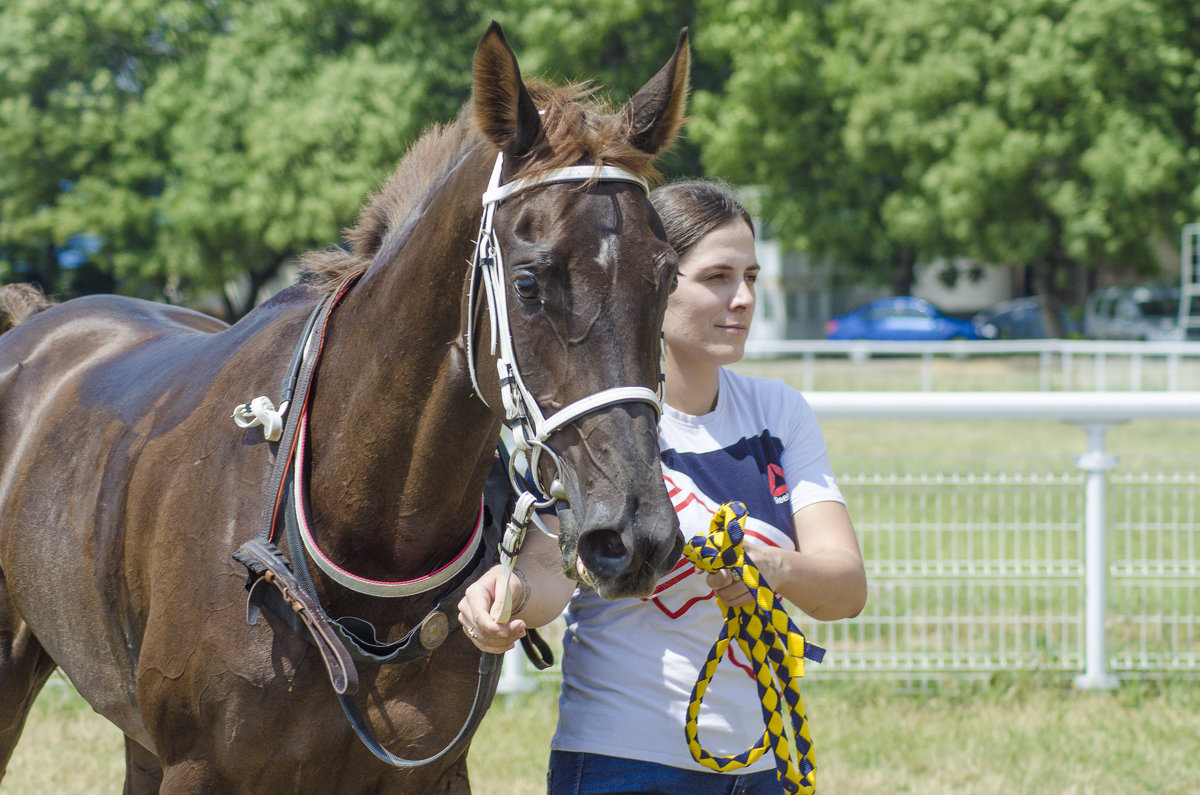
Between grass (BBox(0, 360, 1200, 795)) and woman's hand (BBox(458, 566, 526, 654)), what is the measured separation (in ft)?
7.98

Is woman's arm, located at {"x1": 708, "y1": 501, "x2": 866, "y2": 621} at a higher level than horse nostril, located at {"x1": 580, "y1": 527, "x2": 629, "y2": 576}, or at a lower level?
lower

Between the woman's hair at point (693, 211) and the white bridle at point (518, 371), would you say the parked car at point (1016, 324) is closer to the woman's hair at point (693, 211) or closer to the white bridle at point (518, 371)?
the woman's hair at point (693, 211)

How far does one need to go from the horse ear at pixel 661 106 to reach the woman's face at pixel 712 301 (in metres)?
0.37

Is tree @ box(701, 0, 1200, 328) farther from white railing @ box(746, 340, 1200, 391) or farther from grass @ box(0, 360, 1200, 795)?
grass @ box(0, 360, 1200, 795)

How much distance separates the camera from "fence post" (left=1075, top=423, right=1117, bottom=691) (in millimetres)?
4926

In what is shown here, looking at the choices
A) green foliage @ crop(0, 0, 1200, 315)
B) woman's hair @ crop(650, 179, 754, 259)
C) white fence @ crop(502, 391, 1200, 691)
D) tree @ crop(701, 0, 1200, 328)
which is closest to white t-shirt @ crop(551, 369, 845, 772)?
woman's hair @ crop(650, 179, 754, 259)

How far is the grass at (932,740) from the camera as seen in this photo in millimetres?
4172

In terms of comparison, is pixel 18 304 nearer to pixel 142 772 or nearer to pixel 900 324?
pixel 142 772

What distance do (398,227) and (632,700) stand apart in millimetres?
1051

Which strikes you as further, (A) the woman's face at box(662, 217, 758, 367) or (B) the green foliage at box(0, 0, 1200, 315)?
(B) the green foliage at box(0, 0, 1200, 315)

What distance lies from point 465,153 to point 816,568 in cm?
101

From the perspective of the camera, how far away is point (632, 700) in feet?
7.50

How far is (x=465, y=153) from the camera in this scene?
2082 mm

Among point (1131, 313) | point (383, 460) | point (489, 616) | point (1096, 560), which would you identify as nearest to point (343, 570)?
point (383, 460)
